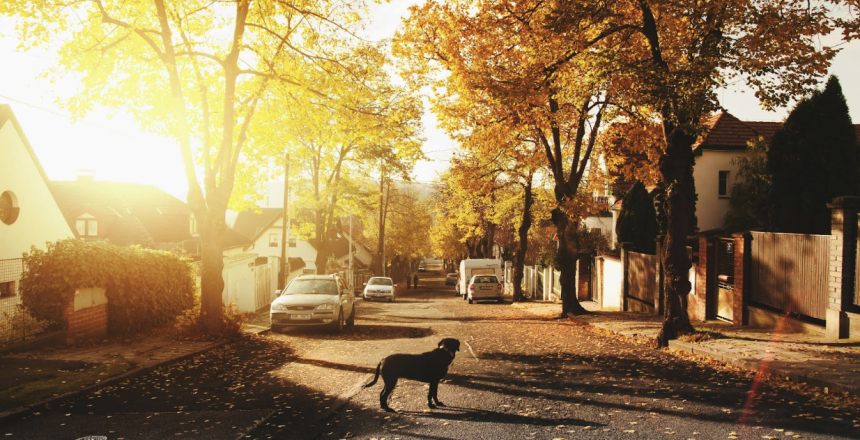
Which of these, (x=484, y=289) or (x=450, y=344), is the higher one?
(x=450, y=344)

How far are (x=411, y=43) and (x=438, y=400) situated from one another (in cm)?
1231

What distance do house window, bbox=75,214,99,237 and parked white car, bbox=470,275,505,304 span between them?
22072mm

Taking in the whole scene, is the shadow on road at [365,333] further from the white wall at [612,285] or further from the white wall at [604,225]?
the white wall at [604,225]

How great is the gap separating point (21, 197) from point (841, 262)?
20947mm

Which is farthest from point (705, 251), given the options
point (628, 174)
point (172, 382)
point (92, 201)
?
point (92, 201)

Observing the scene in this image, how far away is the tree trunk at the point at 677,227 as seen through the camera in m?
12.4

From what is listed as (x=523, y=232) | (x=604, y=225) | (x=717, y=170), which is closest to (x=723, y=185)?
(x=717, y=170)

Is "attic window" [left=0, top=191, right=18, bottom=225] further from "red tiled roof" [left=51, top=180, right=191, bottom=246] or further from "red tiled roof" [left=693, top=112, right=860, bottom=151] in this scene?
"red tiled roof" [left=693, top=112, right=860, bottom=151]

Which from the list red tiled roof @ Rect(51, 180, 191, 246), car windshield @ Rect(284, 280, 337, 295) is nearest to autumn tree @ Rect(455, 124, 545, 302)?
car windshield @ Rect(284, 280, 337, 295)

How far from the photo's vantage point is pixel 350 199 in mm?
36094

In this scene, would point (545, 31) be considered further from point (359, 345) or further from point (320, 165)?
point (320, 165)

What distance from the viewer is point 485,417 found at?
21.3 ft

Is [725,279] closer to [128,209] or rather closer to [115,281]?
[115,281]

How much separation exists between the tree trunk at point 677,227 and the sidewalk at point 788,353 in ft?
1.98
